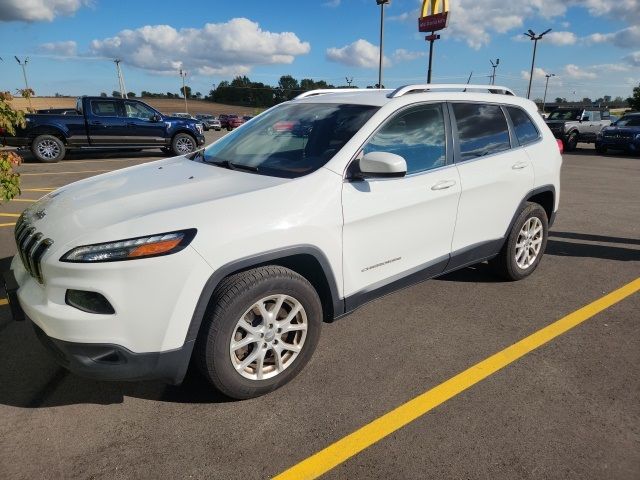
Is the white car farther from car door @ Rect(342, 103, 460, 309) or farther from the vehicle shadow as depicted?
the vehicle shadow

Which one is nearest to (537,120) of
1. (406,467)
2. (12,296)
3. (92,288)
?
(406,467)

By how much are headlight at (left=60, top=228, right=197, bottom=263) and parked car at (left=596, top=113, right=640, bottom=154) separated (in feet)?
62.8

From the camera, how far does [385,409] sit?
254cm

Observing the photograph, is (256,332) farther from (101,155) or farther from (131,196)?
(101,155)

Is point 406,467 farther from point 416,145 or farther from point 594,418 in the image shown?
point 416,145

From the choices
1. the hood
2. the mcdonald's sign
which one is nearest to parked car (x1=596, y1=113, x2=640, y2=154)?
the mcdonald's sign

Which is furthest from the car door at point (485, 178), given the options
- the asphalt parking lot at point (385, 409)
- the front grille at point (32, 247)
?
the front grille at point (32, 247)

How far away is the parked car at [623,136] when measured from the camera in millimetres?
16703

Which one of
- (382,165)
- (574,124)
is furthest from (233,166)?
(574,124)

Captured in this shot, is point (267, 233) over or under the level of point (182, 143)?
over

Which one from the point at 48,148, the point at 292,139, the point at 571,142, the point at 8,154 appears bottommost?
the point at 571,142

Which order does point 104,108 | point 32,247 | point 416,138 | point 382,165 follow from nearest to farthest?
point 32,247 → point 382,165 → point 416,138 → point 104,108

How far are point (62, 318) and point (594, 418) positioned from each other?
275 centimetres

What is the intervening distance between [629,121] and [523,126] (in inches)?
679
